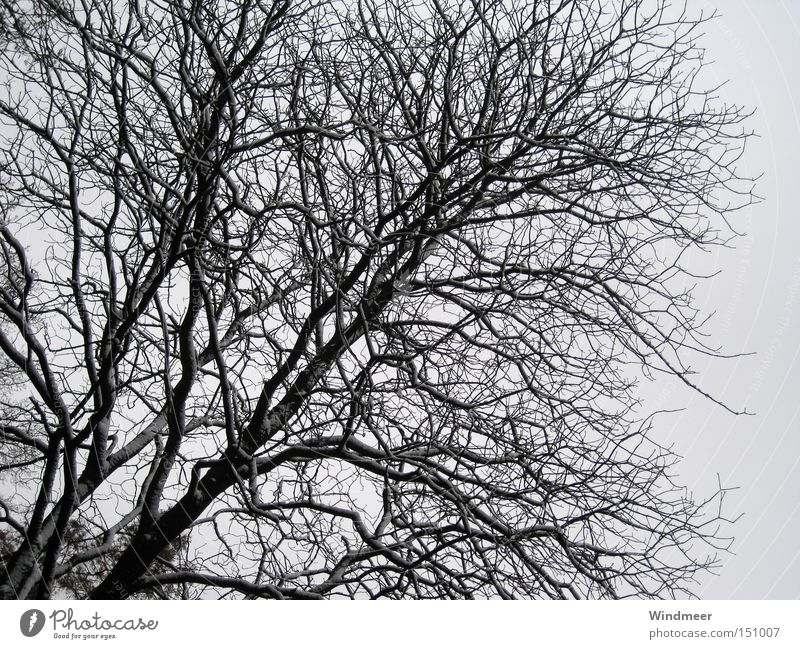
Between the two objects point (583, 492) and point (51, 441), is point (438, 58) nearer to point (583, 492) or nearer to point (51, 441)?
point (583, 492)

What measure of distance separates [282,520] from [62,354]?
1670 millimetres

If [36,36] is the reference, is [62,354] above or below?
below

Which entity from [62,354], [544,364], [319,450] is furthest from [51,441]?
[544,364]

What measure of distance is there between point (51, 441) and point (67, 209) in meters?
1.51

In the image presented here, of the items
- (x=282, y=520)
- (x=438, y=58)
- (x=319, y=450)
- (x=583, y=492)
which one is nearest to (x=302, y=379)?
(x=319, y=450)

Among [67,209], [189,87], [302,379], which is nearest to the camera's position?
[189,87]

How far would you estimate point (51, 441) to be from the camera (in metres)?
4.07

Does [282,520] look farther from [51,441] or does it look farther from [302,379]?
[51,441]

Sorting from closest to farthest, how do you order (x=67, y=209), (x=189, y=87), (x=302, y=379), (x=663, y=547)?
(x=189, y=87)
(x=663, y=547)
(x=302, y=379)
(x=67, y=209)
